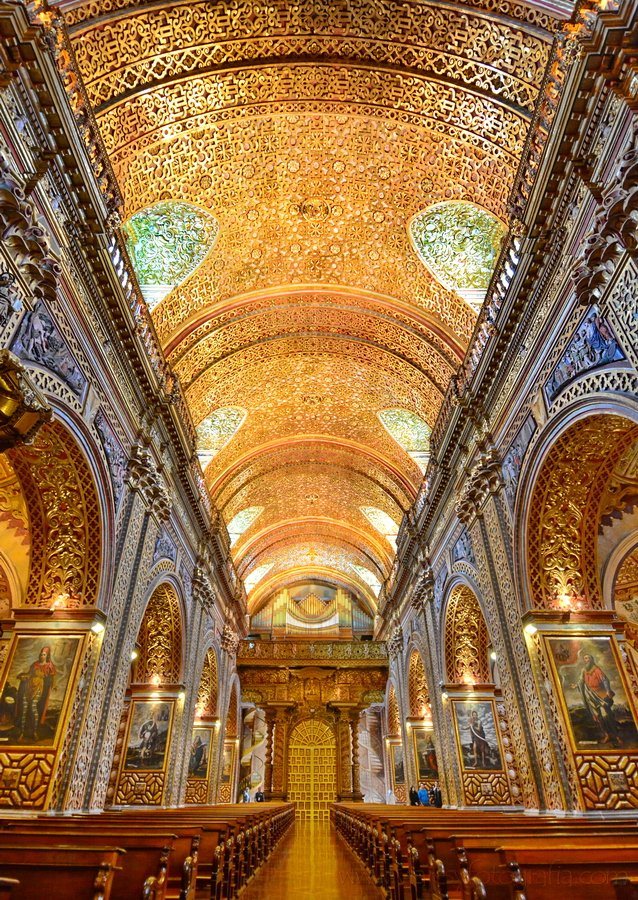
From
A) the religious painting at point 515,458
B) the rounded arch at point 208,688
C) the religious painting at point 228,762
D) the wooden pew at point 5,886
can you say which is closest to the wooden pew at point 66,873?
the wooden pew at point 5,886

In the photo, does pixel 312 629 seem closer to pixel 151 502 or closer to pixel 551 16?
pixel 151 502

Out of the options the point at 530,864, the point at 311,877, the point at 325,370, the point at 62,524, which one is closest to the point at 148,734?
the point at 311,877

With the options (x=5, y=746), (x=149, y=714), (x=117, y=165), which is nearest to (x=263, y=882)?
(x=5, y=746)

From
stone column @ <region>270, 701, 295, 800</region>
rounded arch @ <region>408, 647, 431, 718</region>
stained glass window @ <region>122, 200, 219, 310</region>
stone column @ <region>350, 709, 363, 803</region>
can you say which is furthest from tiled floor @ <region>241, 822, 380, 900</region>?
stone column @ <region>350, 709, 363, 803</region>

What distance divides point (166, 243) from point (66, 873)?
982cm

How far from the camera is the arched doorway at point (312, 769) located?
870 inches

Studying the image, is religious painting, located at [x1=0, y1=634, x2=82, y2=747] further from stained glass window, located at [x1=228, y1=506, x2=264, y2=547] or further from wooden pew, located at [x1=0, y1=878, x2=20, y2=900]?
stained glass window, located at [x1=228, y1=506, x2=264, y2=547]

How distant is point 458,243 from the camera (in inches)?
409

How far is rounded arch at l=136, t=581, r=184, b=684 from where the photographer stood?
1225 centimetres

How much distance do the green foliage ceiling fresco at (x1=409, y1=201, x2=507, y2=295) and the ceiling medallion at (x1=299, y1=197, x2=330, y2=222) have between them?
5.47 ft

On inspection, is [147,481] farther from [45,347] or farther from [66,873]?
[66,873]

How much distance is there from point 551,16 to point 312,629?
25091mm

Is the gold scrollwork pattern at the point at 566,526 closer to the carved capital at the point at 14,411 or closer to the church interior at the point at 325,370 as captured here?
the church interior at the point at 325,370

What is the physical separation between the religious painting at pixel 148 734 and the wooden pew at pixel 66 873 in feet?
33.1
